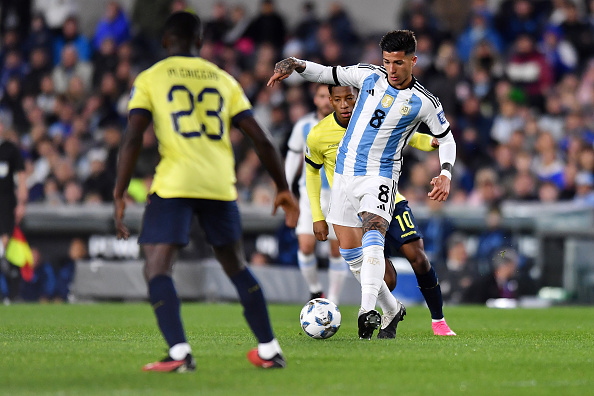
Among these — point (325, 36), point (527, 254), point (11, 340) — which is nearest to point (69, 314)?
point (11, 340)

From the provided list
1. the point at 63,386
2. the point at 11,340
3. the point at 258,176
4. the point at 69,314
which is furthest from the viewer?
the point at 258,176

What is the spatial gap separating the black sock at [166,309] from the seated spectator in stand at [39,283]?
36.1ft

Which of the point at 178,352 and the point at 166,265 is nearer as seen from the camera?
the point at 178,352

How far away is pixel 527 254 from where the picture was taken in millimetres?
15172

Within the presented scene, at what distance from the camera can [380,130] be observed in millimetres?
7930

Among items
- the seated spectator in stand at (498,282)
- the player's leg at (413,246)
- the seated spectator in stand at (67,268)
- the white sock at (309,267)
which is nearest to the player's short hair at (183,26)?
the player's leg at (413,246)

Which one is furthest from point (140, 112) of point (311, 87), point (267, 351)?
point (311, 87)

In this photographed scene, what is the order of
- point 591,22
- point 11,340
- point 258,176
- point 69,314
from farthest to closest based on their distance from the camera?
point 591,22
point 258,176
point 69,314
point 11,340

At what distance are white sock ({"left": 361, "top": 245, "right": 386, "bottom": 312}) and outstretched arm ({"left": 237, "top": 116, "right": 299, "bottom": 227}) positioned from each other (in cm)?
195

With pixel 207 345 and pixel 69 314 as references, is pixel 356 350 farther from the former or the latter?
Answer: pixel 69 314

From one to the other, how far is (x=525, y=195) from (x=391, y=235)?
28.1ft

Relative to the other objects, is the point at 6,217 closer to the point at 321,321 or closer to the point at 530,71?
the point at 321,321

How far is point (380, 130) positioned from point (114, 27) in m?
15.5

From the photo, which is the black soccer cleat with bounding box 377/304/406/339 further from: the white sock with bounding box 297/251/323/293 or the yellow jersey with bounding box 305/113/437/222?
the white sock with bounding box 297/251/323/293
